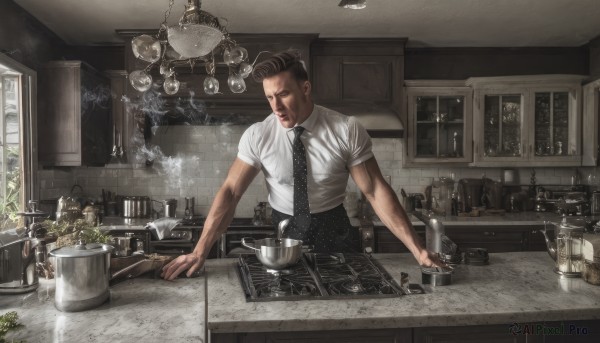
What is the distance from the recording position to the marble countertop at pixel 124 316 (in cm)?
142

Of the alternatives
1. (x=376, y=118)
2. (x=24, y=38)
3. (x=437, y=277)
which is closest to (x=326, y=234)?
(x=437, y=277)

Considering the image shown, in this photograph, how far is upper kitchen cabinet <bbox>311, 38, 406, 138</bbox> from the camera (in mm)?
4785

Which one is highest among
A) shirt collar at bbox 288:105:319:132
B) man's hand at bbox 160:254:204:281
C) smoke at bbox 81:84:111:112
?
smoke at bbox 81:84:111:112

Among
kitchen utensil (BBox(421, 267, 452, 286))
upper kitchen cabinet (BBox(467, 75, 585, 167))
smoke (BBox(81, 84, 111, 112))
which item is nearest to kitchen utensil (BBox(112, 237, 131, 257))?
kitchen utensil (BBox(421, 267, 452, 286))

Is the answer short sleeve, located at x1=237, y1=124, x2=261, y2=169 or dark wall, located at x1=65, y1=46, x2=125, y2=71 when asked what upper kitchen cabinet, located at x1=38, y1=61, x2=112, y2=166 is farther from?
short sleeve, located at x1=237, y1=124, x2=261, y2=169

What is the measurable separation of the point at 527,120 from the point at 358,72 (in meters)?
1.73

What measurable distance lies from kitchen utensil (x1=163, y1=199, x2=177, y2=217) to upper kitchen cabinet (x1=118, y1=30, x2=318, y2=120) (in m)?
0.95

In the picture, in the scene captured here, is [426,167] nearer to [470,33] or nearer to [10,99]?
[470,33]

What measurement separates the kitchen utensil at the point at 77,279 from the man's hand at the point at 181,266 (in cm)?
37

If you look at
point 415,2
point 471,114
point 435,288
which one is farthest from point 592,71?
point 435,288

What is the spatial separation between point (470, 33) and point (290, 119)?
2.97m

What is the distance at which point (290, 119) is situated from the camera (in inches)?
95.8

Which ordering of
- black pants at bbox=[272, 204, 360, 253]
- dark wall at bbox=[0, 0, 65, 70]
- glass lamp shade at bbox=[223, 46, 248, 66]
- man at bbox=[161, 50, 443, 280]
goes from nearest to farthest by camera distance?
glass lamp shade at bbox=[223, 46, 248, 66], man at bbox=[161, 50, 443, 280], black pants at bbox=[272, 204, 360, 253], dark wall at bbox=[0, 0, 65, 70]

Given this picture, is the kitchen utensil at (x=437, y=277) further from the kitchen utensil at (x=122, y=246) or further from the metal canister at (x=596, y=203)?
the metal canister at (x=596, y=203)
